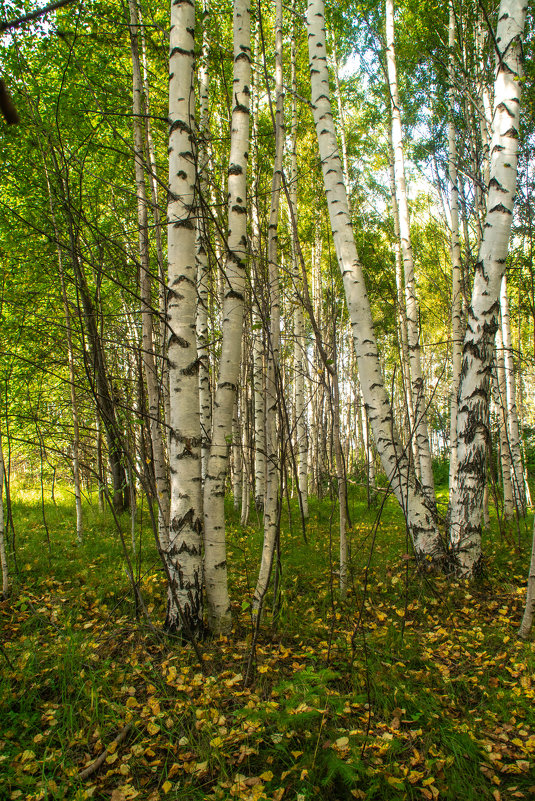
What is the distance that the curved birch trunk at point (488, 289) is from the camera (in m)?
3.98

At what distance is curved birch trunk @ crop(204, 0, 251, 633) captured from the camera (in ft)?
9.80

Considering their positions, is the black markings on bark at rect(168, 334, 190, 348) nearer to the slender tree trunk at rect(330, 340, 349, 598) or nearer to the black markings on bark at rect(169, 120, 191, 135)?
the slender tree trunk at rect(330, 340, 349, 598)

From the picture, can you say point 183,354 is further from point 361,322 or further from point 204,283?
point 204,283

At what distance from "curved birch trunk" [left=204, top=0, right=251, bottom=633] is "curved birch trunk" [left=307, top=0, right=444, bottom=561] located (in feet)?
4.06

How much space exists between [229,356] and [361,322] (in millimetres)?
1605

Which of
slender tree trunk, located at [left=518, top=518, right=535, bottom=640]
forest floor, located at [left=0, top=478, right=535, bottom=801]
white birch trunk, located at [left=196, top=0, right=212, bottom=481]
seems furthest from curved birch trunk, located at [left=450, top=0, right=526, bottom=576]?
white birch trunk, located at [left=196, top=0, right=212, bottom=481]

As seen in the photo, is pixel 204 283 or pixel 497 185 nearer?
pixel 497 185

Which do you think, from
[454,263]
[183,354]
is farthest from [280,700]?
[454,263]

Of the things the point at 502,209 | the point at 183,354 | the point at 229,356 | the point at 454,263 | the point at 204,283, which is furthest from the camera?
the point at 454,263

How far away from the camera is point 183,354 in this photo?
2.87 meters

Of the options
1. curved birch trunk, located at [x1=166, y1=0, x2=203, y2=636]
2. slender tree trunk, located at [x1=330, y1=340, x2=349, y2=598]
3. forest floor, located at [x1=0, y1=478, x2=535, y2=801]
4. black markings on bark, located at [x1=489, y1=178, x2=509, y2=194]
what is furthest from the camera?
black markings on bark, located at [x1=489, y1=178, x2=509, y2=194]

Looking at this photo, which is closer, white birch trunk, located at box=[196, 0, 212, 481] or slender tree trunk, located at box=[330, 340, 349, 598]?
slender tree trunk, located at box=[330, 340, 349, 598]

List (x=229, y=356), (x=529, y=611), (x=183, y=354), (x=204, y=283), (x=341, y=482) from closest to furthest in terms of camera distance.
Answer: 1. (x=183, y=354)
2. (x=529, y=611)
3. (x=229, y=356)
4. (x=341, y=482)
5. (x=204, y=283)

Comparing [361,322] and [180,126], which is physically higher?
[180,126]
